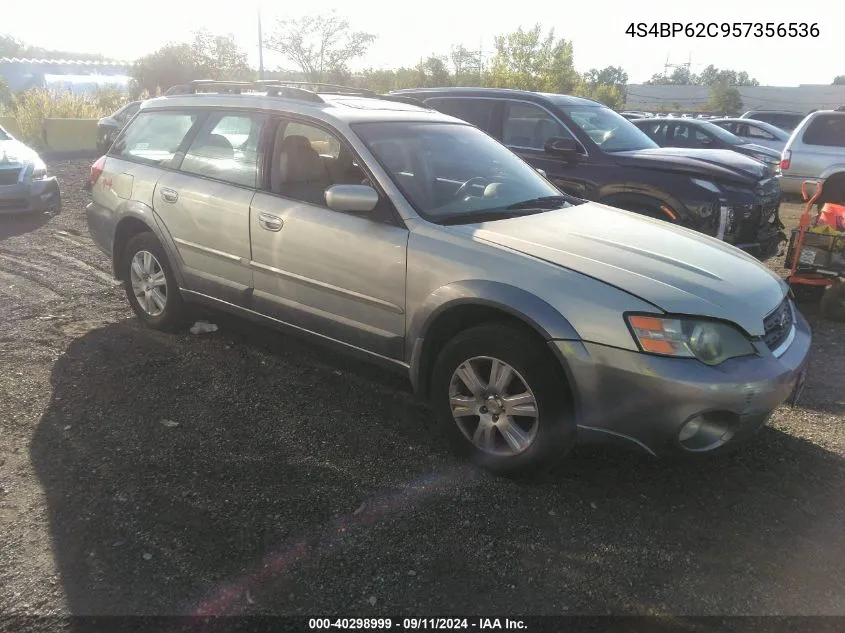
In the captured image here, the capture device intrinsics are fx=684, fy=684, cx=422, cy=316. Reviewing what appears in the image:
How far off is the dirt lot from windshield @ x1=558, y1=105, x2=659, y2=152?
3213 millimetres

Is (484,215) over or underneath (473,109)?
underneath

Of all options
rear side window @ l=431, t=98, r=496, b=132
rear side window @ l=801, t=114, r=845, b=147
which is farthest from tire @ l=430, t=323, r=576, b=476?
rear side window @ l=801, t=114, r=845, b=147

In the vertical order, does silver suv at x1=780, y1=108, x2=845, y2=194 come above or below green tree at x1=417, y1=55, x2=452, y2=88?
below

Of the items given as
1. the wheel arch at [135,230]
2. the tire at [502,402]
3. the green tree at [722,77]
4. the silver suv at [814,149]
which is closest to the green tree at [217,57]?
the silver suv at [814,149]

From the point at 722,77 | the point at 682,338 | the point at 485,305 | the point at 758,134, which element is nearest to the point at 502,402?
the point at 485,305

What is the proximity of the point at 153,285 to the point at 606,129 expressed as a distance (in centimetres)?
471

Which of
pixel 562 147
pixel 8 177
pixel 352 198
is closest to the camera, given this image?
pixel 352 198

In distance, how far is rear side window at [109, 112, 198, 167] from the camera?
4840 mm

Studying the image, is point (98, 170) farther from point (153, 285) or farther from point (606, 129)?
point (606, 129)

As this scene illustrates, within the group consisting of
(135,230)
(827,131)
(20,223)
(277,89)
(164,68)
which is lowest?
(20,223)

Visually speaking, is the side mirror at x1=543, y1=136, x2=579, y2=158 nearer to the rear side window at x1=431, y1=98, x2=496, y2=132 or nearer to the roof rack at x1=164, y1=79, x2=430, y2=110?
the rear side window at x1=431, y1=98, x2=496, y2=132

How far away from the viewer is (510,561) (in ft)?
8.86

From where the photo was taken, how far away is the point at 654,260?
3.21 metres

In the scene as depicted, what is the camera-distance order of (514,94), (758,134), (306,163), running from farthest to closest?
(758,134)
(514,94)
(306,163)
